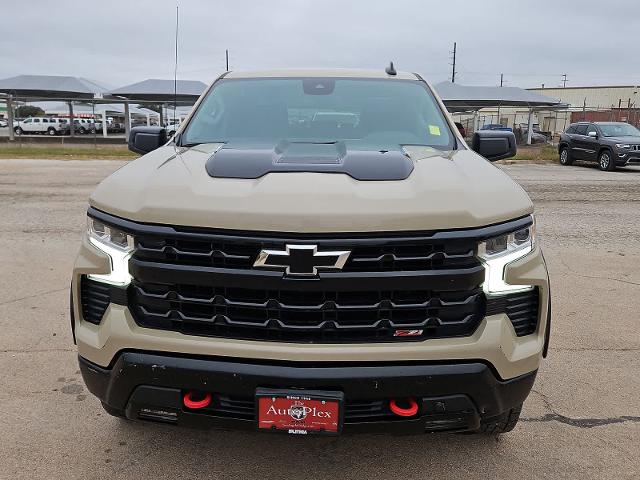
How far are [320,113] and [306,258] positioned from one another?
6.21 feet

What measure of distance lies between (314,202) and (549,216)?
822 cm

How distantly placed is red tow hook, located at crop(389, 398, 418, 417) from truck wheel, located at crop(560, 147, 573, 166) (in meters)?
21.1

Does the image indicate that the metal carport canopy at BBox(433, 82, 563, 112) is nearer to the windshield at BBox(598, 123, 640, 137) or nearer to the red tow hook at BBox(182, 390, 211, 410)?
the windshield at BBox(598, 123, 640, 137)

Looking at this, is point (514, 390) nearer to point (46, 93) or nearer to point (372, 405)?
point (372, 405)

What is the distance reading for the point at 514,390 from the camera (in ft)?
7.77

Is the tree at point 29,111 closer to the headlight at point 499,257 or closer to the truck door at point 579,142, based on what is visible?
the truck door at point 579,142

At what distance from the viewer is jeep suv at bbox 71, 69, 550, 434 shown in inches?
86.4

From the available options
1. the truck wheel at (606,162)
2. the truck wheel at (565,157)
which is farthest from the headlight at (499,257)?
the truck wheel at (565,157)

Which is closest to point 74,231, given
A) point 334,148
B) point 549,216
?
point 334,148

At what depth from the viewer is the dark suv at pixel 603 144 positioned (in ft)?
60.0

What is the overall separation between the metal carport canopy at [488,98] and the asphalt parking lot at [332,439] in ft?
114

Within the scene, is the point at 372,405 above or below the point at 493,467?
above

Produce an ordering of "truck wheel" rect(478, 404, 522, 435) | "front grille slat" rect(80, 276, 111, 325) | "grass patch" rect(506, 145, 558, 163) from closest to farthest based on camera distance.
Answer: "front grille slat" rect(80, 276, 111, 325) < "truck wheel" rect(478, 404, 522, 435) < "grass patch" rect(506, 145, 558, 163)

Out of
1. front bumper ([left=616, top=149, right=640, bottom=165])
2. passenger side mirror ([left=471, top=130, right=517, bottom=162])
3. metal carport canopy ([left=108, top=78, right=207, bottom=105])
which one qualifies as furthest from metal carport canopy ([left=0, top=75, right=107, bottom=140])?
passenger side mirror ([left=471, top=130, right=517, bottom=162])
